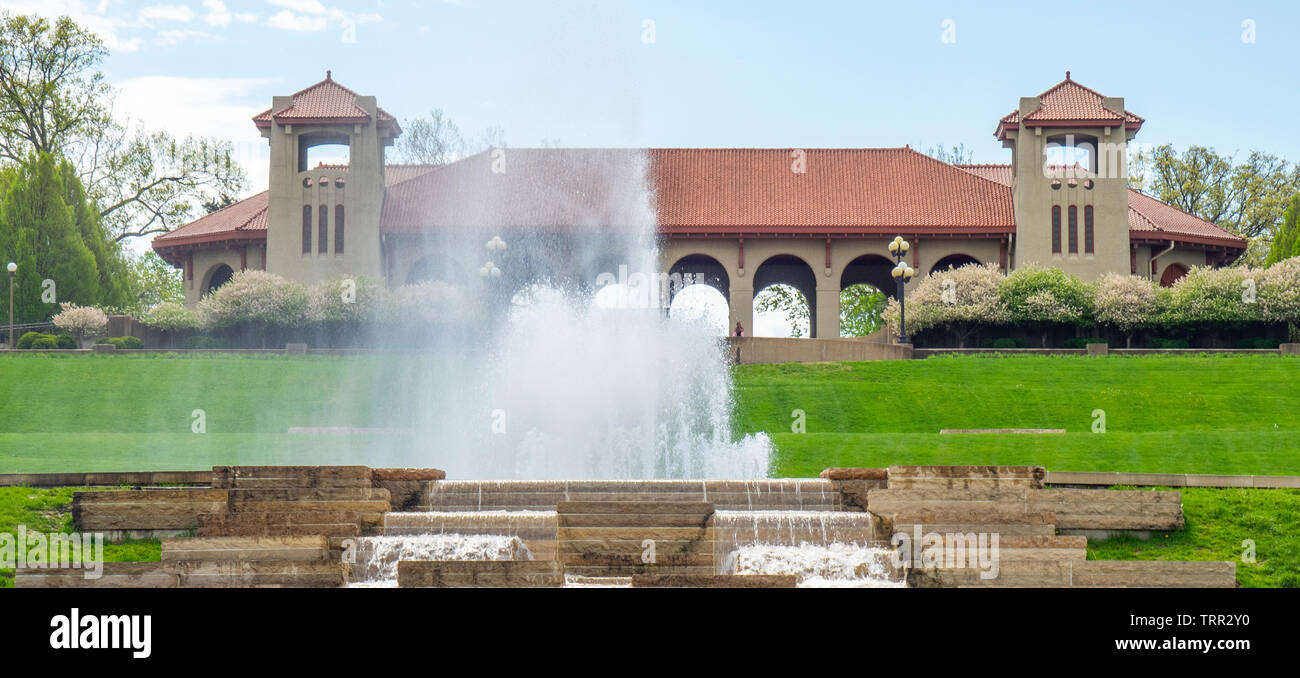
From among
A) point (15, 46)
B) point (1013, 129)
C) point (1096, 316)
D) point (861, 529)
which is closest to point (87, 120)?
point (15, 46)

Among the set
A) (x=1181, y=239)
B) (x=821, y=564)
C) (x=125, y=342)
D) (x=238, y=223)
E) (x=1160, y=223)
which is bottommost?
(x=821, y=564)

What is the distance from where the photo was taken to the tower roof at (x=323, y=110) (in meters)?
43.7

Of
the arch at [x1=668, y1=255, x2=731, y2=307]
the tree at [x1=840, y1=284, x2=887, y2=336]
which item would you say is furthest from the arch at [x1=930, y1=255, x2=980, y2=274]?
the tree at [x1=840, y1=284, x2=887, y2=336]

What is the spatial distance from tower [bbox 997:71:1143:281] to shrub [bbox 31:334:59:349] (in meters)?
28.2

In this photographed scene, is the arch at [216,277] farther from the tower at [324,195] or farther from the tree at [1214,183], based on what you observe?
the tree at [1214,183]

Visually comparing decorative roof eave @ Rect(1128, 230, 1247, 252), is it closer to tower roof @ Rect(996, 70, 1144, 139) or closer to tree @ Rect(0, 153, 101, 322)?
tower roof @ Rect(996, 70, 1144, 139)

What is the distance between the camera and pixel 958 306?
3709 centimetres

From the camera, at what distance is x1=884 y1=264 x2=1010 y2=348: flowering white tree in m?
36.9

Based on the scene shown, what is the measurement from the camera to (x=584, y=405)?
20.5 metres

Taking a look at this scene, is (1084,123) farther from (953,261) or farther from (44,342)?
(44,342)

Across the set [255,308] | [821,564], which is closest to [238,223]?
[255,308]

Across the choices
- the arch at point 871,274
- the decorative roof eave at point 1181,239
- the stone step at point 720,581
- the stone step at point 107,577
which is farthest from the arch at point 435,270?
the stone step at point 720,581

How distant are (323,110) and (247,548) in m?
33.9
